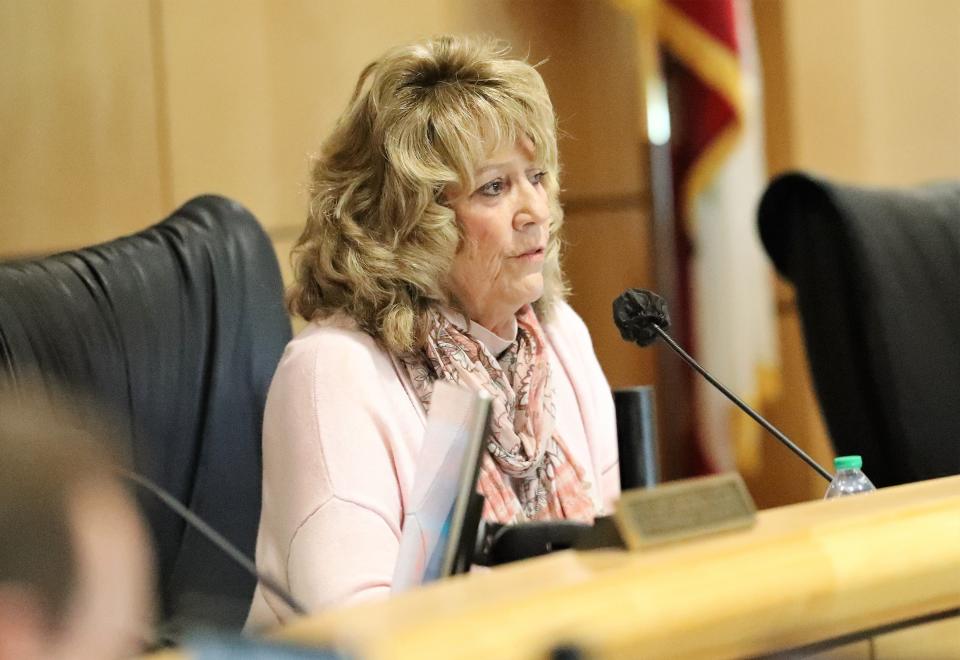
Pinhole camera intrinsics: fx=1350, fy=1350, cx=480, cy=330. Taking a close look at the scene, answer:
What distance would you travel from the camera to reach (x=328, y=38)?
3.63m

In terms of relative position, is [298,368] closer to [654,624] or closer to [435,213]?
[435,213]

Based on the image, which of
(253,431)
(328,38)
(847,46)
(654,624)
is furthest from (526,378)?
(847,46)

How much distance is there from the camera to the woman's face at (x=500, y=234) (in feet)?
6.69

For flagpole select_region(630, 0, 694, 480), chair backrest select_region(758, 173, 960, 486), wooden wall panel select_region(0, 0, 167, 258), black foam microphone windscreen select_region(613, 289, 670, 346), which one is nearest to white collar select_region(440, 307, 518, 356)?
black foam microphone windscreen select_region(613, 289, 670, 346)

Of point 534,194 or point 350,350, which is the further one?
point 534,194

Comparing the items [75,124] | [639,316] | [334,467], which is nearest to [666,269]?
[75,124]

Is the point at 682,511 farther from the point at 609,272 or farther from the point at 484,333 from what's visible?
the point at 609,272

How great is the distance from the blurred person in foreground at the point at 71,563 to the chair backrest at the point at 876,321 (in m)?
2.09

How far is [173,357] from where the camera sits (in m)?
2.11

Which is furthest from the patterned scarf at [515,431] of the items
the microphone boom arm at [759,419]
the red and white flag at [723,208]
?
the red and white flag at [723,208]

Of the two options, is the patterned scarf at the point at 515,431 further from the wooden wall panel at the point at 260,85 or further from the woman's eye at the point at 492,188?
the wooden wall panel at the point at 260,85

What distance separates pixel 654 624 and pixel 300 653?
10.1 inches

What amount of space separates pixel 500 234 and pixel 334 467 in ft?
1.52

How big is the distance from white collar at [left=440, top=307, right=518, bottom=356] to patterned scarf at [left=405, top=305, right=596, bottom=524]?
0.05ft
